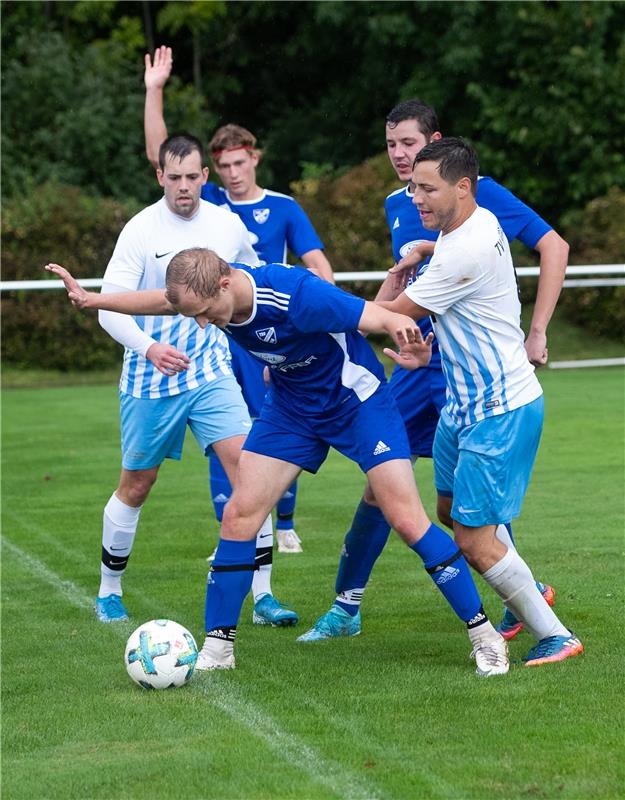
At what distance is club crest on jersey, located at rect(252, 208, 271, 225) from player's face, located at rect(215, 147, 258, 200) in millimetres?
94

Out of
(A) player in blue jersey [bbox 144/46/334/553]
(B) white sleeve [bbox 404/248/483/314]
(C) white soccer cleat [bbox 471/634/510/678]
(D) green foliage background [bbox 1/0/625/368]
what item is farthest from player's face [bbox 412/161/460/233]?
(D) green foliage background [bbox 1/0/625/368]

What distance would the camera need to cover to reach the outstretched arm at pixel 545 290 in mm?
5750

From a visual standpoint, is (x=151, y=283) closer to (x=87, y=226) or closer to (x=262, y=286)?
(x=262, y=286)

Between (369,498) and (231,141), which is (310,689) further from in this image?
(231,141)

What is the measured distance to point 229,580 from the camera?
5.65 m

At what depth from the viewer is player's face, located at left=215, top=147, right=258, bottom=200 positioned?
27.0 feet

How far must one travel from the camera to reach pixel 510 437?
17.5 feet

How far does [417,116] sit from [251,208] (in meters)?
2.55

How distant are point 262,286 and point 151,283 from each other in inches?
63.4

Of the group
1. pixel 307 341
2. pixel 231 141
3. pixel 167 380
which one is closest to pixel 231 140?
pixel 231 141

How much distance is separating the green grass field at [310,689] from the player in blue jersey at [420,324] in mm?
180

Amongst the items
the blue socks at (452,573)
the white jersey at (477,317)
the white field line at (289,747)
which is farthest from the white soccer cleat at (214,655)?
the white jersey at (477,317)

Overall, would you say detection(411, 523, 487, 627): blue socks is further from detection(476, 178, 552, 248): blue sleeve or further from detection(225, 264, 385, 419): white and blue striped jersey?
detection(476, 178, 552, 248): blue sleeve

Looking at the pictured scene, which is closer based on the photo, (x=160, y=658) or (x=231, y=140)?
(x=160, y=658)
